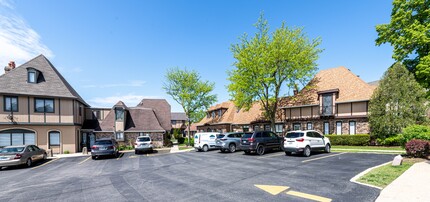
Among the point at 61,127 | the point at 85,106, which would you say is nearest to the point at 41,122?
the point at 61,127

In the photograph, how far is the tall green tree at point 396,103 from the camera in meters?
18.9

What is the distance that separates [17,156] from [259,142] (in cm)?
1839

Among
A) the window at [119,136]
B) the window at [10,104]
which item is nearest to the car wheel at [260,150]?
the window at [119,136]

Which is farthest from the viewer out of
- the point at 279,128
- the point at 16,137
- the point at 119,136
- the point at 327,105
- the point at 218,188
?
the point at 279,128

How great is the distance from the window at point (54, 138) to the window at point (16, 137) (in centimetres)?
150

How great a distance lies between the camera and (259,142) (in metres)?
17.5

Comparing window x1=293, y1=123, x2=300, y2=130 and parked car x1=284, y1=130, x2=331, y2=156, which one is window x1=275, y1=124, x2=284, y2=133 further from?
parked car x1=284, y1=130, x2=331, y2=156

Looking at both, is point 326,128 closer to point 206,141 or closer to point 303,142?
point 303,142

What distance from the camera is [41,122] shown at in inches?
922

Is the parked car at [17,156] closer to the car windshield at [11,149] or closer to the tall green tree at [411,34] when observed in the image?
the car windshield at [11,149]

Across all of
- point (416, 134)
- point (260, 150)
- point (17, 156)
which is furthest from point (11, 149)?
point (416, 134)

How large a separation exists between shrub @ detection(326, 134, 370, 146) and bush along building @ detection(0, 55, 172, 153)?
26.5m

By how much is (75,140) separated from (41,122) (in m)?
3.96

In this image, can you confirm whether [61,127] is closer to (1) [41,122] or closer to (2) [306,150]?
(1) [41,122]
